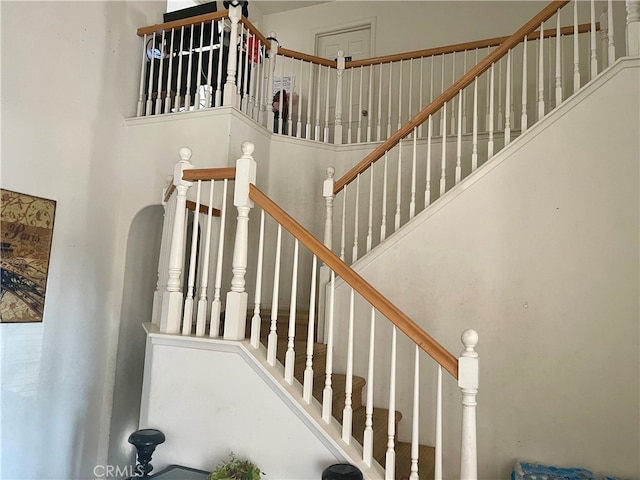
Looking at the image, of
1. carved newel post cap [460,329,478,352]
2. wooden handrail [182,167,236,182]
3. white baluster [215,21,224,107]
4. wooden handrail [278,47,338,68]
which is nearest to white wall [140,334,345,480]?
carved newel post cap [460,329,478,352]

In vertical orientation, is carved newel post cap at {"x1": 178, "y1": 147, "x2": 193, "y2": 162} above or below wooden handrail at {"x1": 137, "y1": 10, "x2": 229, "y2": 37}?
below

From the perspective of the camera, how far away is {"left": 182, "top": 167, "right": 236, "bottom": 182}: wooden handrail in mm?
2469

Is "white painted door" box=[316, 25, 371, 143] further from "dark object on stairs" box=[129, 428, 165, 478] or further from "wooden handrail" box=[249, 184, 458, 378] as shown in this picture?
"dark object on stairs" box=[129, 428, 165, 478]

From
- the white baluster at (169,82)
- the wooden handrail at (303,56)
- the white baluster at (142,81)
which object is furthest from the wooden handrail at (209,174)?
the wooden handrail at (303,56)

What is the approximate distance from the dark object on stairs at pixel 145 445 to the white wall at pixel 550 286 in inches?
56.6

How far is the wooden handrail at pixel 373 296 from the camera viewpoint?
1.91 meters

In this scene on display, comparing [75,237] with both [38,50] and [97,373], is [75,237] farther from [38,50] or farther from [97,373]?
[38,50]

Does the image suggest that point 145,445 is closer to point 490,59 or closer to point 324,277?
point 324,277

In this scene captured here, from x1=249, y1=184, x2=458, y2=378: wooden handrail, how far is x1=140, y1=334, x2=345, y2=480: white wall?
628mm

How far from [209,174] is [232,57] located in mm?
1737

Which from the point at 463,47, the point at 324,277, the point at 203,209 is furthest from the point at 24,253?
the point at 463,47

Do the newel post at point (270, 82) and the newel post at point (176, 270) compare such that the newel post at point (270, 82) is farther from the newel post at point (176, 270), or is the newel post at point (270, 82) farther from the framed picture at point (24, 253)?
the framed picture at point (24, 253)

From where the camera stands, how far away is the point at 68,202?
363cm

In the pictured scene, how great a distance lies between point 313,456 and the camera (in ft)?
6.87
